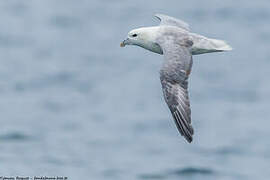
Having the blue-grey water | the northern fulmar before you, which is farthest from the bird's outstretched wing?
the blue-grey water

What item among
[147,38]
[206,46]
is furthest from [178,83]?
[147,38]

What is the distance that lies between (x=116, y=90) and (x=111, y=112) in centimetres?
193

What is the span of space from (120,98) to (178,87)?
2118 centimetres

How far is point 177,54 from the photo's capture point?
1224 cm

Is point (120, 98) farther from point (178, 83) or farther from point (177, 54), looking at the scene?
point (178, 83)

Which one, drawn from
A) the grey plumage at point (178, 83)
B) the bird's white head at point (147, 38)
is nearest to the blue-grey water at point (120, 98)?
the bird's white head at point (147, 38)

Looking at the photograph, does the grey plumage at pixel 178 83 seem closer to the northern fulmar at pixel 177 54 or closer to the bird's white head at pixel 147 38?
the northern fulmar at pixel 177 54

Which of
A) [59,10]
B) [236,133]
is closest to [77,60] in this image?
[59,10]

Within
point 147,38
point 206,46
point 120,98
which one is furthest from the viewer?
point 120,98

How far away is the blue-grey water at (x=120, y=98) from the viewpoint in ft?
90.7

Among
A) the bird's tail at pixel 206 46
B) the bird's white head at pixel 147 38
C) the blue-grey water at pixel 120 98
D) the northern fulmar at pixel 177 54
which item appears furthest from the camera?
the blue-grey water at pixel 120 98

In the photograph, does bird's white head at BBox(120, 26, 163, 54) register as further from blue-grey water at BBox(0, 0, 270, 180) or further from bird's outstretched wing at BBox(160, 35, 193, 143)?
blue-grey water at BBox(0, 0, 270, 180)

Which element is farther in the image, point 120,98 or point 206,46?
point 120,98

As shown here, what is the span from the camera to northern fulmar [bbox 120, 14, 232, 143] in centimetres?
1173
